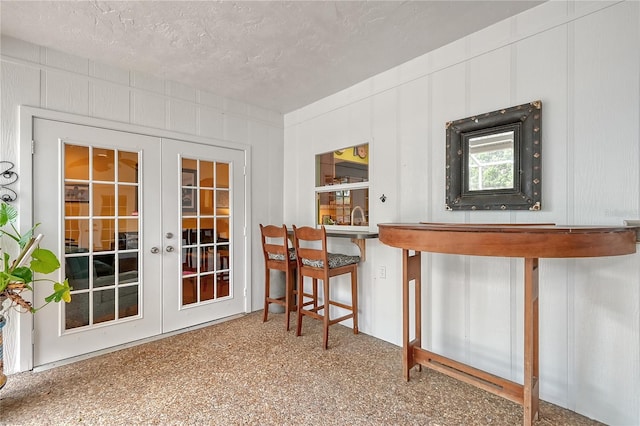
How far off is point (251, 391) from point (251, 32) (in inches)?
95.0

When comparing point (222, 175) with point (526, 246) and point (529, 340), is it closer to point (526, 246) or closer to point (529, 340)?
point (526, 246)

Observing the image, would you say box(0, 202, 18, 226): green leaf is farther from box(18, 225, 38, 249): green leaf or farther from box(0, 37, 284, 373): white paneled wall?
box(0, 37, 284, 373): white paneled wall

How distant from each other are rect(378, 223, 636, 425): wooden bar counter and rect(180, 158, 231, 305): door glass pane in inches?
77.7

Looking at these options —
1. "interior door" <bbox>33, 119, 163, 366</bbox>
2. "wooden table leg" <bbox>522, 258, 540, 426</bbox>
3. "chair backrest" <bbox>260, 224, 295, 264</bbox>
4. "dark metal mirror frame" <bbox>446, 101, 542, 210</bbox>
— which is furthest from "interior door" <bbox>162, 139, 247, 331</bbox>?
"wooden table leg" <bbox>522, 258, 540, 426</bbox>

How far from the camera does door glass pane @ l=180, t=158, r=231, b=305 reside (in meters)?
2.91

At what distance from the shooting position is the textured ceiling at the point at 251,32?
5.80 feet

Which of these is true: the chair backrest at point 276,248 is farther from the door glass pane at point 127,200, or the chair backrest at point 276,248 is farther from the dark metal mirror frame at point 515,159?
the dark metal mirror frame at point 515,159

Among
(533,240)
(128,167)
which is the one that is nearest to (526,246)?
(533,240)

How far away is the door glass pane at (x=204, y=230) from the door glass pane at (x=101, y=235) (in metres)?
0.43

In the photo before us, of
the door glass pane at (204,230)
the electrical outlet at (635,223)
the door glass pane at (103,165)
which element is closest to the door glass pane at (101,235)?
the door glass pane at (103,165)

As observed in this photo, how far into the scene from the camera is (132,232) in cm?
259

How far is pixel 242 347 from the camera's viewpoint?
246cm

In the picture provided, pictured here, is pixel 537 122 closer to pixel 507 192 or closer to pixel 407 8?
pixel 507 192

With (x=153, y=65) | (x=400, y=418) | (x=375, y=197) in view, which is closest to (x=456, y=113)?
(x=375, y=197)
